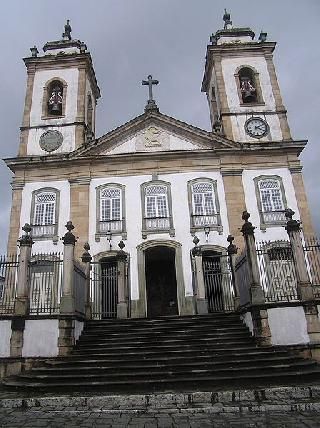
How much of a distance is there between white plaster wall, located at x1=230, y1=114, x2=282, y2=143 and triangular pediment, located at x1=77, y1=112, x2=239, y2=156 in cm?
114

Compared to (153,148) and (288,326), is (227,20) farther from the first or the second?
(288,326)

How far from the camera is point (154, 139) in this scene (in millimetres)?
18891

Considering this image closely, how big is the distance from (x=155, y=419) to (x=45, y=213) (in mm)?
12995

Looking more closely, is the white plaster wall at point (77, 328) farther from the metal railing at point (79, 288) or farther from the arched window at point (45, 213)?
the arched window at point (45, 213)

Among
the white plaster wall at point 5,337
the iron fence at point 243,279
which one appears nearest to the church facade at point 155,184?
the iron fence at point 243,279

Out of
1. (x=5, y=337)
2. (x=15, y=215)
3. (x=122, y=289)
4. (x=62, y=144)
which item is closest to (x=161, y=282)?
(x=122, y=289)

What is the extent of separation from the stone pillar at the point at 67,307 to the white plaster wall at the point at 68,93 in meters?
11.3

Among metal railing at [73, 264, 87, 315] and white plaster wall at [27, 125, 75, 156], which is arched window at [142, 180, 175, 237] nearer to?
white plaster wall at [27, 125, 75, 156]

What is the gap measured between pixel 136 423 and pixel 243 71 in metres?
19.9

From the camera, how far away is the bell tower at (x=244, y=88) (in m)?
19.4

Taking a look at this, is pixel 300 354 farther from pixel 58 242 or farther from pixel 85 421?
pixel 58 242

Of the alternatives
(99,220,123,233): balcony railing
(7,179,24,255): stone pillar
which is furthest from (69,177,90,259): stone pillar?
(7,179,24,255): stone pillar

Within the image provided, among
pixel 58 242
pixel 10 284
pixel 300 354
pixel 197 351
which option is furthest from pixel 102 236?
pixel 300 354

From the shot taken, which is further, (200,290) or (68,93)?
(68,93)
